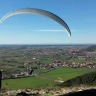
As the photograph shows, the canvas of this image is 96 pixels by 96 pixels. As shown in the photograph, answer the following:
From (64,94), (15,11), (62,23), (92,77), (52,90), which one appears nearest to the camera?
(15,11)

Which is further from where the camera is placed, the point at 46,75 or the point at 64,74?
the point at 64,74

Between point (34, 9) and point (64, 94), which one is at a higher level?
point (34, 9)

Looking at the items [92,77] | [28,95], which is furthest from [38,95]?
[92,77]

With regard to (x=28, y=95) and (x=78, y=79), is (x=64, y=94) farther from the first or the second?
(x=78, y=79)

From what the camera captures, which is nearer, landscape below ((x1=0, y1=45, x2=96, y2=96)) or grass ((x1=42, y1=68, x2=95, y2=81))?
landscape below ((x1=0, y1=45, x2=96, y2=96))

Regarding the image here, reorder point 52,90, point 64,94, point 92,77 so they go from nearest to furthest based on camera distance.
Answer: point 64,94, point 52,90, point 92,77

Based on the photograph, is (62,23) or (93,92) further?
(93,92)

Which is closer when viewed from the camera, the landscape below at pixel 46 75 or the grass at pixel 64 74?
the landscape below at pixel 46 75

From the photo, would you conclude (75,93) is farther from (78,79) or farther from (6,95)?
(78,79)

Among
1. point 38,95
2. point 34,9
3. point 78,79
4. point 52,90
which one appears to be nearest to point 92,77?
point 78,79

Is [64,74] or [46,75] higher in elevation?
[64,74]
